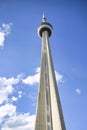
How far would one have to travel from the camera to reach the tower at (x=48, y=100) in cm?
4722

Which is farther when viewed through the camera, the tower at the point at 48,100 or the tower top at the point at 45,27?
the tower top at the point at 45,27

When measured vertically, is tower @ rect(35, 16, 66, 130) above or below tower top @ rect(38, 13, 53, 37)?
below

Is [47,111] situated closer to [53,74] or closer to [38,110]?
[38,110]

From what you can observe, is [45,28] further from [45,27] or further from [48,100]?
[48,100]

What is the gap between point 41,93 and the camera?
177 feet

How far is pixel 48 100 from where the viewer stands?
53.0 m

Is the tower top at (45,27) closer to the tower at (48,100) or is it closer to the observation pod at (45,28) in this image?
the observation pod at (45,28)

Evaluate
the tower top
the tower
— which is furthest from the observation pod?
the tower

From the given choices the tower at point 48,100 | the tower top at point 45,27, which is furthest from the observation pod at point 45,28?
the tower at point 48,100

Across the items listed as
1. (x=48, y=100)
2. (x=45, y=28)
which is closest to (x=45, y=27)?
(x=45, y=28)

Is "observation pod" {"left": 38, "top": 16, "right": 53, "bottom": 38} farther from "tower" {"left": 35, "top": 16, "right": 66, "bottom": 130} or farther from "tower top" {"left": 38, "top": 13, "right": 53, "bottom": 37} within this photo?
"tower" {"left": 35, "top": 16, "right": 66, "bottom": 130}

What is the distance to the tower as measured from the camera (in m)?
47.2

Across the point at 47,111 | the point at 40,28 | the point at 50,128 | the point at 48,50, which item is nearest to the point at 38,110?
the point at 47,111

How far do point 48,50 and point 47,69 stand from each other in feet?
18.4
